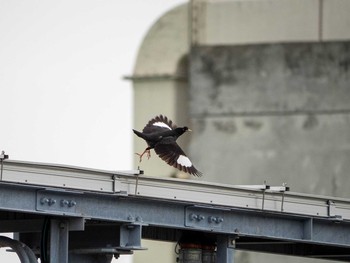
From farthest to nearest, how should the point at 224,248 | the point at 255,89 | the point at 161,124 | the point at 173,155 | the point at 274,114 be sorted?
the point at 255,89
the point at 274,114
the point at 161,124
the point at 173,155
the point at 224,248

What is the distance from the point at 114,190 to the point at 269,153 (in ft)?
130

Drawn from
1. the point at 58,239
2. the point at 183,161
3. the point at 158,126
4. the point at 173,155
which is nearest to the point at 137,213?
the point at 58,239

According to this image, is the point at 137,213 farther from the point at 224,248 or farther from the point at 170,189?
the point at 224,248

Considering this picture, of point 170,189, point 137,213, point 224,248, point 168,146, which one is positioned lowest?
point 224,248

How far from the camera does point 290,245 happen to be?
2047 inches

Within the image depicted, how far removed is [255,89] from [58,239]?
40.4 meters

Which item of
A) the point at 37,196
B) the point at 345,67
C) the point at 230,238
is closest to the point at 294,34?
the point at 345,67

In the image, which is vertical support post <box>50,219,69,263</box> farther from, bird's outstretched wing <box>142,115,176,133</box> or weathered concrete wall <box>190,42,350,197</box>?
weathered concrete wall <box>190,42,350,197</box>

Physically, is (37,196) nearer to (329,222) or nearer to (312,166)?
(329,222)

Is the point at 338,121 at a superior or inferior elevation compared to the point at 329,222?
superior

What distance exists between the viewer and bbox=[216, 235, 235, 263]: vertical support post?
46812 millimetres

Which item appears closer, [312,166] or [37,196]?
[37,196]

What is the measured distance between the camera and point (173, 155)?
47.4 metres

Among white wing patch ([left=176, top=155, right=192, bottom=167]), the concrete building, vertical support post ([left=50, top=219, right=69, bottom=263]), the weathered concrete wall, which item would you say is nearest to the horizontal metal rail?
vertical support post ([left=50, top=219, right=69, bottom=263])
